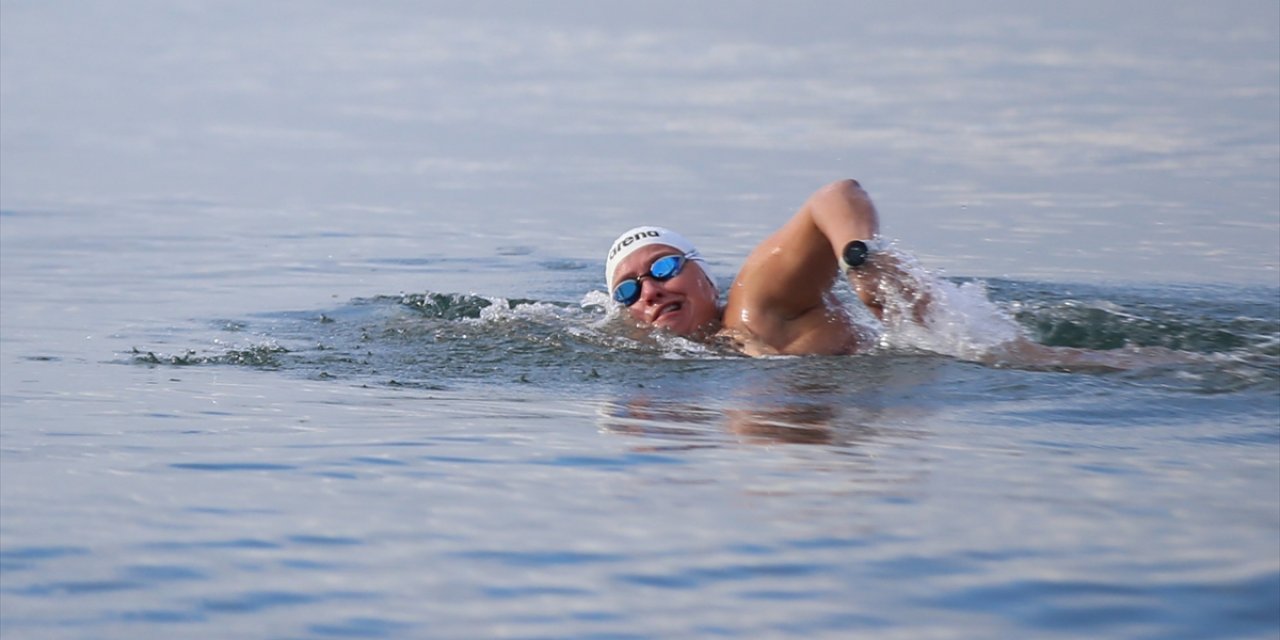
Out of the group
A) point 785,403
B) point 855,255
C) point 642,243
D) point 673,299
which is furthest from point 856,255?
point 642,243

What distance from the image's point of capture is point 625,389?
265 inches

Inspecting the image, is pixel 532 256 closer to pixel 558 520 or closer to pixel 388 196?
pixel 388 196

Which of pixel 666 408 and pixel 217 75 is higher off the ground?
pixel 217 75

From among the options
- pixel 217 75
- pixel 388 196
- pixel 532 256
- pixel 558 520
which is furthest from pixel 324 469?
pixel 217 75

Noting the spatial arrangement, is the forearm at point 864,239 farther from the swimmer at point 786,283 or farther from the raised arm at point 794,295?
the raised arm at point 794,295

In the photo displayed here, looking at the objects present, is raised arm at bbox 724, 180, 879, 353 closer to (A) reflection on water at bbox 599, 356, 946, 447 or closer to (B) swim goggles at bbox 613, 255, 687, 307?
(A) reflection on water at bbox 599, 356, 946, 447

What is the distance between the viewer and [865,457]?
15.9ft

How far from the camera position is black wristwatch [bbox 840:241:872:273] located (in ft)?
20.9

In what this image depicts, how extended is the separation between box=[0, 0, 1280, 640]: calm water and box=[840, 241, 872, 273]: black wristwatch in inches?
17.6

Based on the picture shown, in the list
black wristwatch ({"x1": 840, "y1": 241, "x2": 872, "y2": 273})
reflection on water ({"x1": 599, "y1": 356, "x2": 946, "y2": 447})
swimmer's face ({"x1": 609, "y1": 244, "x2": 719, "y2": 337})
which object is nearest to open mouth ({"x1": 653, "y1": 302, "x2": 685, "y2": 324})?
swimmer's face ({"x1": 609, "y1": 244, "x2": 719, "y2": 337})

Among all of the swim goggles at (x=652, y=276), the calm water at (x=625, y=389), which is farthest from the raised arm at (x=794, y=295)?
the swim goggles at (x=652, y=276)

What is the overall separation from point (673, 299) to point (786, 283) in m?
0.87

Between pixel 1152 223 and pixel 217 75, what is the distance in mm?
21056

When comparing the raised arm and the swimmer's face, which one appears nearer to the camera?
the raised arm
